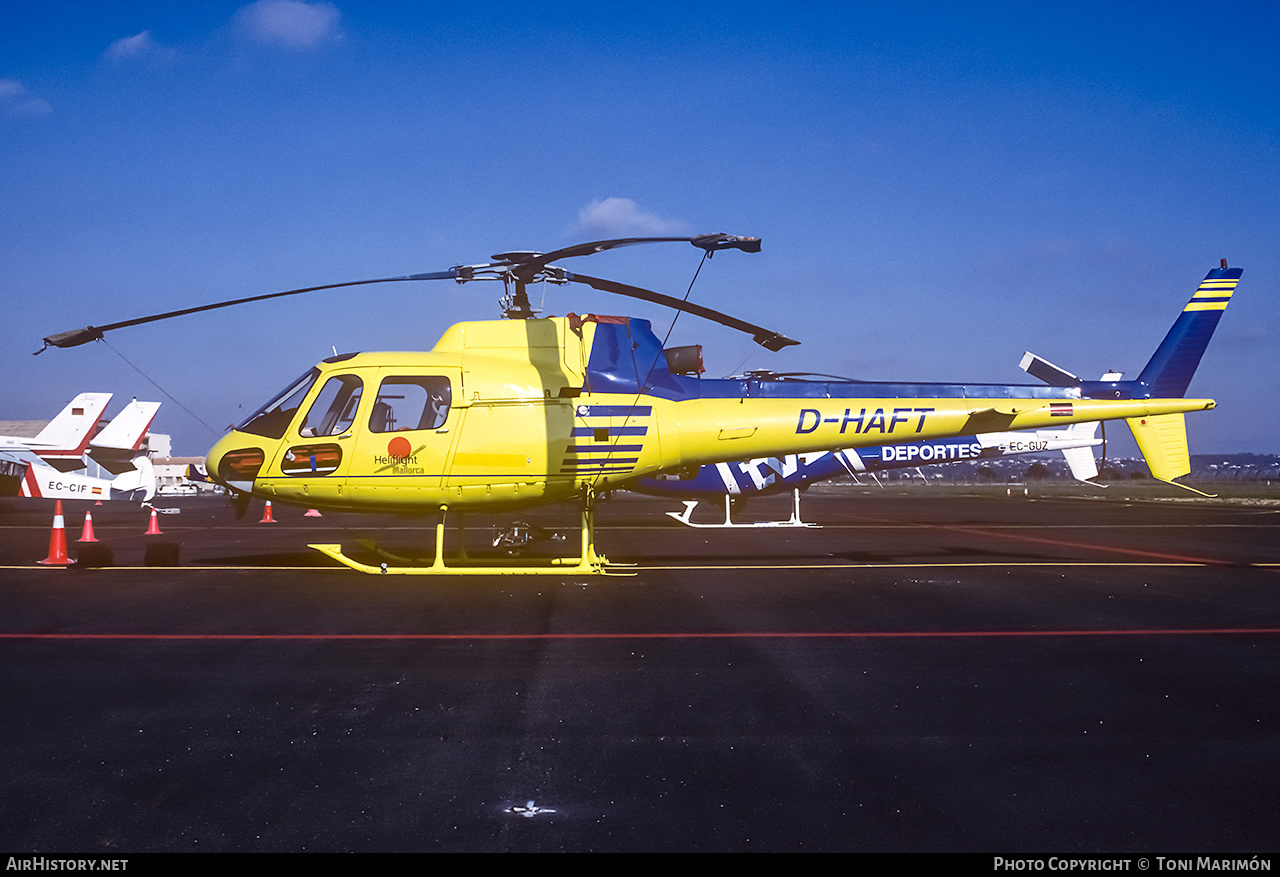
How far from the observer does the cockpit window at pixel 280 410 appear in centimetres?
1097

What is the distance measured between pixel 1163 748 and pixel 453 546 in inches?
514

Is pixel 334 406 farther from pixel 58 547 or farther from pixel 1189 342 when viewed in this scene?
pixel 1189 342

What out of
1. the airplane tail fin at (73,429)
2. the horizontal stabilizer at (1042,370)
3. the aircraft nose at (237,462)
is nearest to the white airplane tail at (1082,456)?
the horizontal stabilizer at (1042,370)

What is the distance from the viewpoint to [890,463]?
795 inches

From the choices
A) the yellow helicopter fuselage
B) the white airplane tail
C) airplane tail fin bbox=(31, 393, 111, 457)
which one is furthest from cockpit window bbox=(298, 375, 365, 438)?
airplane tail fin bbox=(31, 393, 111, 457)

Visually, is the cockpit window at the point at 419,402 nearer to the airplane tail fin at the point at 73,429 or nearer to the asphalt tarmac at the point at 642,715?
the asphalt tarmac at the point at 642,715

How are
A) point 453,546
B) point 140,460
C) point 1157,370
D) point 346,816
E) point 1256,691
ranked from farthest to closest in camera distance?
point 140,460 → point 453,546 → point 1157,370 → point 1256,691 → point 346,816

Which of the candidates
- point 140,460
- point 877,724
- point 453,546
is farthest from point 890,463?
point 140,460

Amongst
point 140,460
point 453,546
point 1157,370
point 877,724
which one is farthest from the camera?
point 140,460

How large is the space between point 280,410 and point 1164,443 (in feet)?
45.1

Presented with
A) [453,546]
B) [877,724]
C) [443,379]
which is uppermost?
[443,379]

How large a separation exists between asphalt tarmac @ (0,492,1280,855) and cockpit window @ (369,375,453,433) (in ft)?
7.00

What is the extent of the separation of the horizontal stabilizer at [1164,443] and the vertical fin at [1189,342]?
672mm
